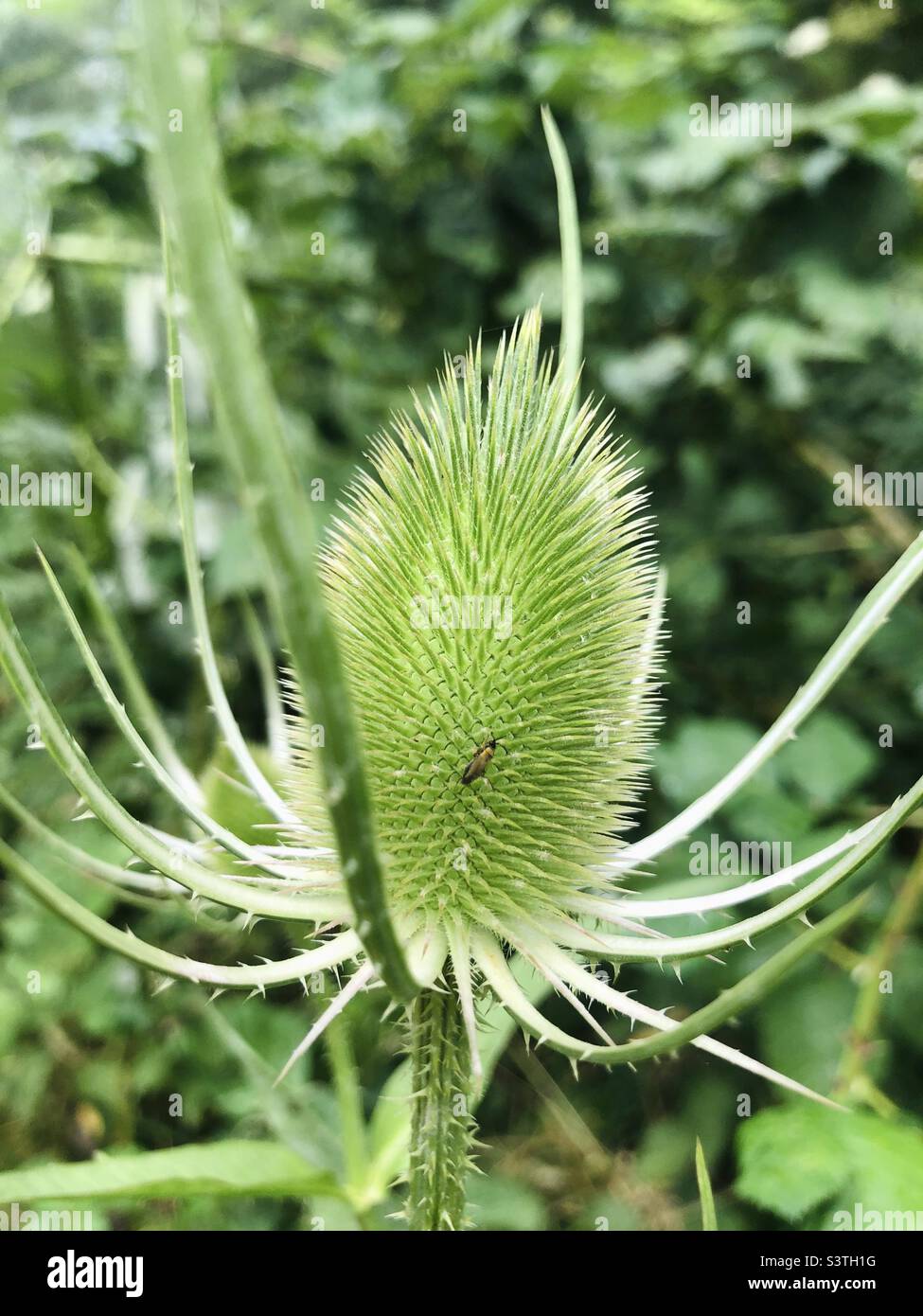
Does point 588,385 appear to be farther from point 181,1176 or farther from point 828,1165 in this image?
point 181,1176

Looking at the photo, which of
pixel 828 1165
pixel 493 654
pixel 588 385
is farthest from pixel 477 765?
pixel 588 385

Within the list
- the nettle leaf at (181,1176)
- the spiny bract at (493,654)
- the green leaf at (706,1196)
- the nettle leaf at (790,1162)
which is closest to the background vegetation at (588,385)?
the nettle leaf at (790,1162)

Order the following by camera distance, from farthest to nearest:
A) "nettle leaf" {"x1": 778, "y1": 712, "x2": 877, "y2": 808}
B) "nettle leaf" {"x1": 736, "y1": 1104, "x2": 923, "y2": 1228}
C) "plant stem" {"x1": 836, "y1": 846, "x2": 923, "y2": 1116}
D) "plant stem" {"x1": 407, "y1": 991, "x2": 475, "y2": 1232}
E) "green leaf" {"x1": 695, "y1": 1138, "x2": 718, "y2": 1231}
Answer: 1. "nettle leaf" {"x1": 778, "y1": 712, "x2": 877, "y2": 808}
2. "plant stem" {"x1": 836, "y1": 846, "x2": 923, "y2": 1116}
3. "nettle leaf" {"x1": 736, "y1": 1104, "x2": 923, "y2": 1228}
4. "plant stem" {"x1": 407, "y1": 991, "x2": 475, "y2": 1232}
5. "green leaf" {"x1": 695, "y1": 1138, "x2": 718, "y2": 1231}

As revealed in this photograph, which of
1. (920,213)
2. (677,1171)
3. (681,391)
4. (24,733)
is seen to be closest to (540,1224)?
(677,1171)

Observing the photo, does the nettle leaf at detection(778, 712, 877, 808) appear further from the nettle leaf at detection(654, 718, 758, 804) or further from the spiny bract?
the spiny bract

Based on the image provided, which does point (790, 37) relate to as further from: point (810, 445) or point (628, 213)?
point (810, 445)

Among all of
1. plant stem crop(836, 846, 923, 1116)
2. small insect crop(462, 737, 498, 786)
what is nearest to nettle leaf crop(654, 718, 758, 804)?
plant stem crop(836, 846, 923, 1116)

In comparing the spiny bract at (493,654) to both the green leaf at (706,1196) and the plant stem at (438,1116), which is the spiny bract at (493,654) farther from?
the green leaf at (706,1196)
